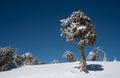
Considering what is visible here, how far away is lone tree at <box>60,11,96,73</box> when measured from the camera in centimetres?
4031

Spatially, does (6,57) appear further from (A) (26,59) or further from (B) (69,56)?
(A) (26,59)

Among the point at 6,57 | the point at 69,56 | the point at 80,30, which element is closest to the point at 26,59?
the point at 69,56

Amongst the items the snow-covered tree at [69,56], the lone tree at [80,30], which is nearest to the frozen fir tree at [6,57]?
the lone tree at [80,30]

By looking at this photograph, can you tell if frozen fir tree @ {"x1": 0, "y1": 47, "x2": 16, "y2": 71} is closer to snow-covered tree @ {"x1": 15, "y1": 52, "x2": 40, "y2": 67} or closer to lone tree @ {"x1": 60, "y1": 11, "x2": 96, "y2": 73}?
lone tree @ {"x1": 60, "y1": 11, "x2": 96, "y2": 73}

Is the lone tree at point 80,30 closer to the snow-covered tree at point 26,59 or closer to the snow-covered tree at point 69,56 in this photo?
the snow-covered tree at point 69,56

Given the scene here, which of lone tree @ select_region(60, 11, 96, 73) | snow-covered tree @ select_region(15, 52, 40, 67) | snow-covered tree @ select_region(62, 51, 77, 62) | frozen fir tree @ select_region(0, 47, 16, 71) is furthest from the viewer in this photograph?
snow-covered tree @ select_region(15, 52, 40, 67)

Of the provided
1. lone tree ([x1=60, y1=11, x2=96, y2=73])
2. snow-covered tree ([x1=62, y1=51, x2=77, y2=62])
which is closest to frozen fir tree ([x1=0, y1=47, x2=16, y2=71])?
lone tree ([x1=60, y1=11, x2=96, y2=73])

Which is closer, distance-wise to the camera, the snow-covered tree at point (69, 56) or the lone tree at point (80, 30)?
the lone tree at point (80, 30)

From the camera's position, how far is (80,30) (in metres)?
40.4

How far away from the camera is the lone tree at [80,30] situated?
4031 cm

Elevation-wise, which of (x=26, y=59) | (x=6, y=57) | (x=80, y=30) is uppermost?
(x=80, y=30)

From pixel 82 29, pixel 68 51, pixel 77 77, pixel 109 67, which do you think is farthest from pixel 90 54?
pixel 77 77

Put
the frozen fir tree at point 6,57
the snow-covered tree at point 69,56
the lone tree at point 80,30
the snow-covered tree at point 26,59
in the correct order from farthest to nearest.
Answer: the snow-covered tree at point 26,59, the snow-covered tree at point 69,56, the frozen fir tree at point 6,57, the lone tree at point 80,30

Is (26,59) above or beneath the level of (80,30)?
beneath
